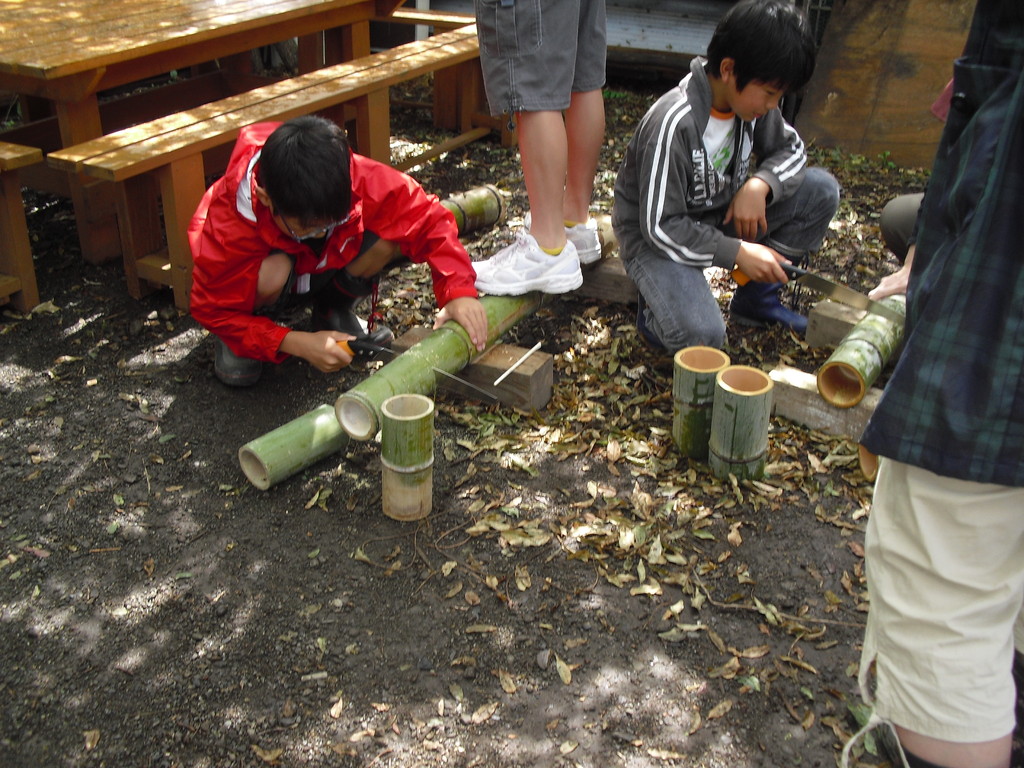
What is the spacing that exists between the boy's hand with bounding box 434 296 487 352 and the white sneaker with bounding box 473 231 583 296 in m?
0.22

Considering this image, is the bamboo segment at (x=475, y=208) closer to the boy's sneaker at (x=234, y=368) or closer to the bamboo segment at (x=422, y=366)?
the bamboo segment at (x=422, y=366)

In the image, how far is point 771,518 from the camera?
9.75 feet

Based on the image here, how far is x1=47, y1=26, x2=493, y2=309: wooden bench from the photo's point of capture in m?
3.78

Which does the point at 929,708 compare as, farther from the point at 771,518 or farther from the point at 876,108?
the point at 876,108

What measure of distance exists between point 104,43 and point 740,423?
3372 millimetres

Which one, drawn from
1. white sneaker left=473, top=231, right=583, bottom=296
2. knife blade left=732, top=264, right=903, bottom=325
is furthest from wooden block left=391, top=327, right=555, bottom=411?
knife blade left=732, top=264, right=903, bottom=325

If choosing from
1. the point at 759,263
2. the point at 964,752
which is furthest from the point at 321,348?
the point at 964,752

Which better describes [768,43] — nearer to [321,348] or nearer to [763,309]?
[763,309]

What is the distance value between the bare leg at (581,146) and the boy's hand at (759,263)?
858 mm

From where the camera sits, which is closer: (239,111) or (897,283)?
(897,283)

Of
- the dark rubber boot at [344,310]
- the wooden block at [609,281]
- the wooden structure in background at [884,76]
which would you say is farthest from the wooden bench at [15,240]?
the wooden structure in background at [884,76]

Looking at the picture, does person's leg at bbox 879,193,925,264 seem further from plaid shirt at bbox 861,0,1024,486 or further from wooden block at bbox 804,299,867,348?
plaid shirt at bbox 861,0,1024,486

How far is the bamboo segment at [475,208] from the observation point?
4754 millimetres

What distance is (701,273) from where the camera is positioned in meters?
3.66
